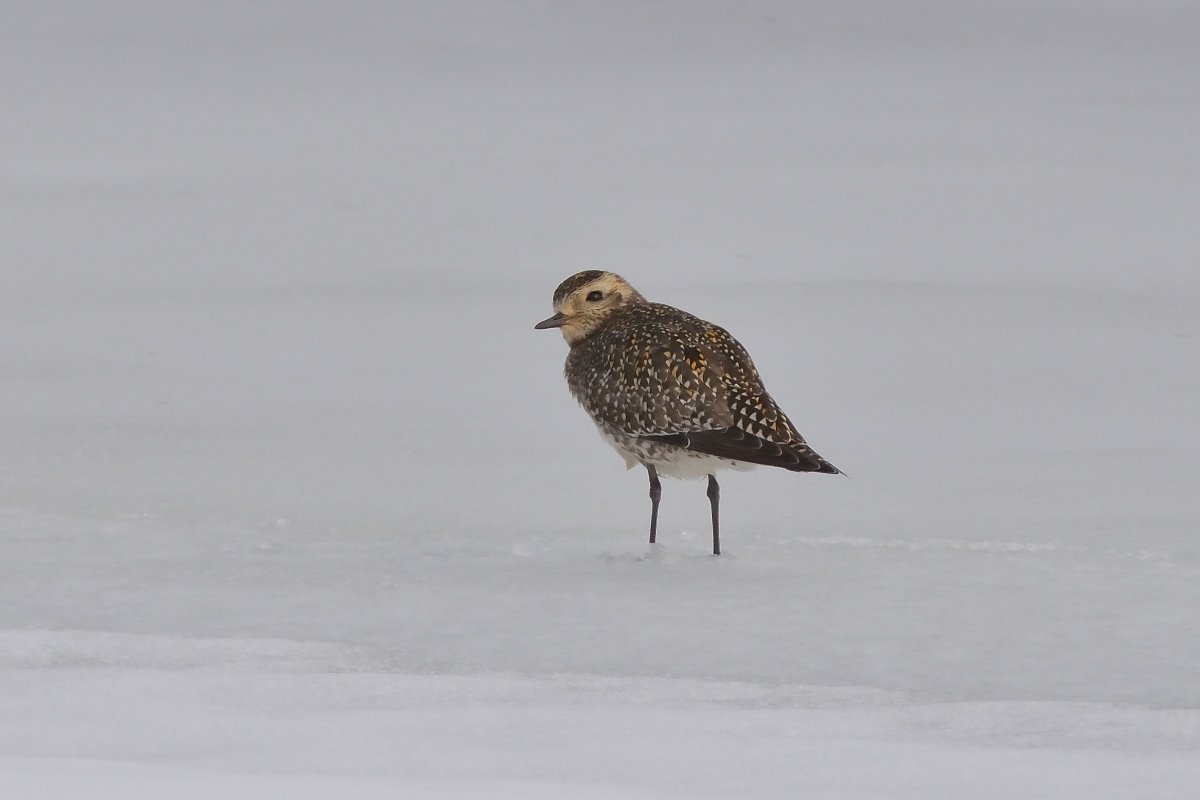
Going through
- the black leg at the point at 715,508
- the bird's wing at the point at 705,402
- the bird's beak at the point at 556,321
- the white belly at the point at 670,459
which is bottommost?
the black leg at the point at 715,508

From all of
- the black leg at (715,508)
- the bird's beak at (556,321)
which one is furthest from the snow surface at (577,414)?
the bird's beak at (556,321)

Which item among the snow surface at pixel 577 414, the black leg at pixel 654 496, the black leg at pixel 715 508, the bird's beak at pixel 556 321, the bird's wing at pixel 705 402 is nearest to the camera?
the snow surface at pixel 577 414

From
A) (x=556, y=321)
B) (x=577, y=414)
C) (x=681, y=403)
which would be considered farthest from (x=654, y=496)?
(x=577, y=414)

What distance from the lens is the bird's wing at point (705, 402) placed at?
556 cm

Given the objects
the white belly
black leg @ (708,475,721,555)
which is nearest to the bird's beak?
the white belly

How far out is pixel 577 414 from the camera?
26.5ft

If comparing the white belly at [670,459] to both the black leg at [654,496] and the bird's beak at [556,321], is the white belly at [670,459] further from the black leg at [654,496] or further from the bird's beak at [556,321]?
the bird's beak at [556,321]

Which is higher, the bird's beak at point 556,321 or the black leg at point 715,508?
the bird's beak at point 556,321

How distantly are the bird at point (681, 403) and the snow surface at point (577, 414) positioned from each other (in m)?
0.33

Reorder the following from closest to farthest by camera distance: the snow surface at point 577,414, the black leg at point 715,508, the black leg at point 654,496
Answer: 1. the snow surface at point 577,414
2. the black leg at point 715,508
3. the black leg at point 654,496

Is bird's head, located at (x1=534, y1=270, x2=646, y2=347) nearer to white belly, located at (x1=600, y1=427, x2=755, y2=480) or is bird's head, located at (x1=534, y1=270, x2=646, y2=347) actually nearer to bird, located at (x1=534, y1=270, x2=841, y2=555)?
bird, located at (x1=534, y1=270, x2=841, y2=555)

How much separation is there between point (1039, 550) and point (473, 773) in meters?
2.70

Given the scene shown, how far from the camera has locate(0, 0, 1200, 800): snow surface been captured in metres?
3.96

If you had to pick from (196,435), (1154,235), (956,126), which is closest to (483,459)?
(196,435)
